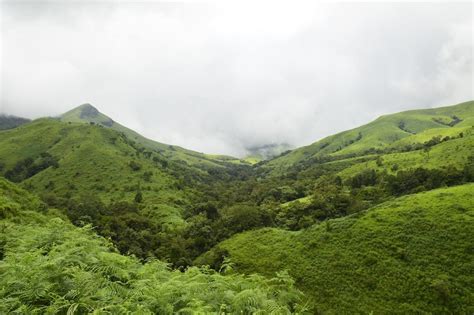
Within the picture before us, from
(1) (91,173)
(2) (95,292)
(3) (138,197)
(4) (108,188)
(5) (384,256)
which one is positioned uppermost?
(1) (91,173)

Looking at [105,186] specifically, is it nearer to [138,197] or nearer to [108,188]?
[108,188]

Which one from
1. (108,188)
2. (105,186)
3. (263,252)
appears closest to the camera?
(263,252)

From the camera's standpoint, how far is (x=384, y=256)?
54625 millimetres

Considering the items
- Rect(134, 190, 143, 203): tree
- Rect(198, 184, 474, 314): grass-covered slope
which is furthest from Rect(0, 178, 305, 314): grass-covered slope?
Rect(134, 190, 143, 203): tree

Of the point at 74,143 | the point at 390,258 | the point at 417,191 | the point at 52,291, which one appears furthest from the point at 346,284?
the point at 74,143

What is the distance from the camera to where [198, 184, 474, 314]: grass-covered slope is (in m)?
45.6

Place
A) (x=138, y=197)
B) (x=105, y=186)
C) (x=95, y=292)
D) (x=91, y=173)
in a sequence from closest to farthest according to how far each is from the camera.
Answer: (x=95, y=292) → (x=138, y=197) → (x=105, y=186) → (x=91, y=173)

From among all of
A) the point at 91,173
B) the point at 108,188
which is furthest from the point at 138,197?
the point at 91,173

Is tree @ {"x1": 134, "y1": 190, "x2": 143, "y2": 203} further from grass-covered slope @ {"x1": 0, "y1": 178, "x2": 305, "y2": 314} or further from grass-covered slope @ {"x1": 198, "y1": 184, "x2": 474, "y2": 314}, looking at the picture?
grass-covered slope @ {"x1": 0, "y1": 178, "x2": 305, "y2": 314}

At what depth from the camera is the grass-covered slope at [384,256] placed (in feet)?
150

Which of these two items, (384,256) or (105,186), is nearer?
(384,256)

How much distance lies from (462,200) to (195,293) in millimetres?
67765

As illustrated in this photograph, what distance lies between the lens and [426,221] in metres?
60.1

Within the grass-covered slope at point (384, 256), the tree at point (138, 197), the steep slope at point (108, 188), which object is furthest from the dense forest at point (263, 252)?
the tree at point (138, 197)
